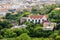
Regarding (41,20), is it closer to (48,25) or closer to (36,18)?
(36,18)

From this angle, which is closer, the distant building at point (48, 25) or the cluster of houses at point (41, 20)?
the distant building at point (48, 25)

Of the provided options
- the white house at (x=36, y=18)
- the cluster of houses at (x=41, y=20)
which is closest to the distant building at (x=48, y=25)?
the cluster of houses at (x=41, y=20)

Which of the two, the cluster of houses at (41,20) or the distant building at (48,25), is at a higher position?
the distant building at (48,25)

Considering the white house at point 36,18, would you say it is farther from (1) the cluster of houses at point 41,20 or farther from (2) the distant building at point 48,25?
(2) the distant building at point 48,25

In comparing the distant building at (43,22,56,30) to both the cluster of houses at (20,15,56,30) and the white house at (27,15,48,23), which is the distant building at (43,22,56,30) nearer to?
the cluster of houses at (20,15,56,30)

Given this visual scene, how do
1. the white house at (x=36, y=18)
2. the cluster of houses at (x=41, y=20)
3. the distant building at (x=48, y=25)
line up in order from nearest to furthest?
the distant building at (x=48, y=25), the cluster of houses at (x=41, y=20), the white house at (x=36, y=18)

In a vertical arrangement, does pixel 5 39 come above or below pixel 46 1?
above

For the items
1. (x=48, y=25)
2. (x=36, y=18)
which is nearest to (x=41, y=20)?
(x=36, y=18)

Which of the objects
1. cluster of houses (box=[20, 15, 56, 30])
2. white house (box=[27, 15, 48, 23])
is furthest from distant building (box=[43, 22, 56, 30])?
white house (box=[27, 15, 48, 23])

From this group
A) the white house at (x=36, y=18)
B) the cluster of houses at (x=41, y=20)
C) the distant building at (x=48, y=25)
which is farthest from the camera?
the white house at (x=36, y=18)

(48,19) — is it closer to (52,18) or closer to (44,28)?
(52,18)

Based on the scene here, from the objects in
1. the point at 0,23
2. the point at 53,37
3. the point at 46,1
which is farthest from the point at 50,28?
the point at 46,1
